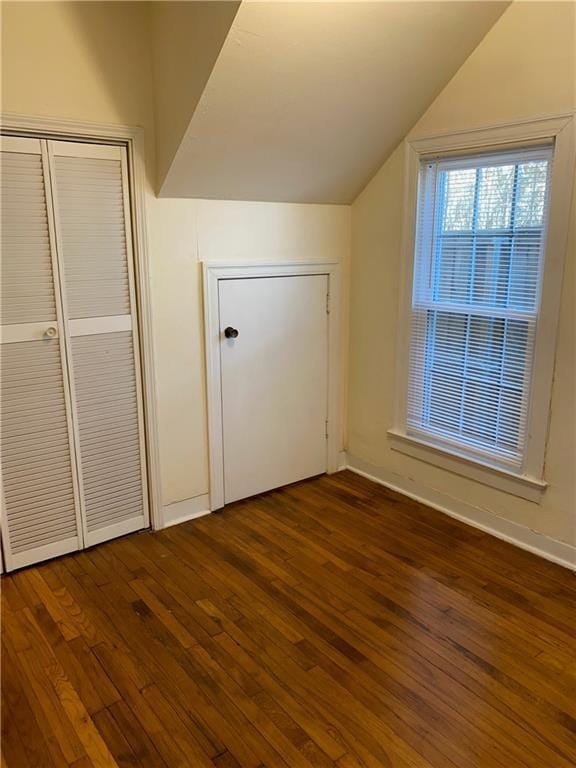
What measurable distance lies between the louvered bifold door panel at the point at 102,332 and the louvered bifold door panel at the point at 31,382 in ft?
0.20

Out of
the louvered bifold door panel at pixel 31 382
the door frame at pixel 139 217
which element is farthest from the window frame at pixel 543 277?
the louvered bifold door panel at pixel 31 382

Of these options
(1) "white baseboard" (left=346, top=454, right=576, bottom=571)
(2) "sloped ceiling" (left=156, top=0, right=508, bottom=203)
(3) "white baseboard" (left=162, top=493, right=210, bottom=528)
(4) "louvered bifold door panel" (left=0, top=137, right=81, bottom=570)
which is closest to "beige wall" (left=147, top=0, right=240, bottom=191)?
(2) "sloped ceiling" (left=156, top=0, right=508, bottom=203)

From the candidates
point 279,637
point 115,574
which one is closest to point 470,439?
point 279,637

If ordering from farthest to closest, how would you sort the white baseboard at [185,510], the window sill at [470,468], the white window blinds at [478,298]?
the white baseboard at [185,510], the window sill at [470,468], the white window blinds at [478,298]

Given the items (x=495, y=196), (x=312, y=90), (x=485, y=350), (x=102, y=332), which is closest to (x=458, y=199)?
(x=495, y=196)

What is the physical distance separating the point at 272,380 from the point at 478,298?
1.15 m

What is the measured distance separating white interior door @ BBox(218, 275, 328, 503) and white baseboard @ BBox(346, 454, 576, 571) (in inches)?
14.6

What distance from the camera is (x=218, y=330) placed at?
2842 mm

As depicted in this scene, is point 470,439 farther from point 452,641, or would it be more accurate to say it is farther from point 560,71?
point 560,71

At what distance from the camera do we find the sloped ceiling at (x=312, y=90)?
198cm

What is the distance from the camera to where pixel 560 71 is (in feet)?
7.24

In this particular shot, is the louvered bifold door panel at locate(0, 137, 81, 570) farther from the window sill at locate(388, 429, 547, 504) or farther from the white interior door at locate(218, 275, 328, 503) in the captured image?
the window sill at locate(388, 429, 547, 504)

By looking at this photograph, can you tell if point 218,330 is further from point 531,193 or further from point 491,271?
point 531,193

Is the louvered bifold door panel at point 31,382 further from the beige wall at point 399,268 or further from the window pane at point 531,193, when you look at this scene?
the window pane at point 531,193
